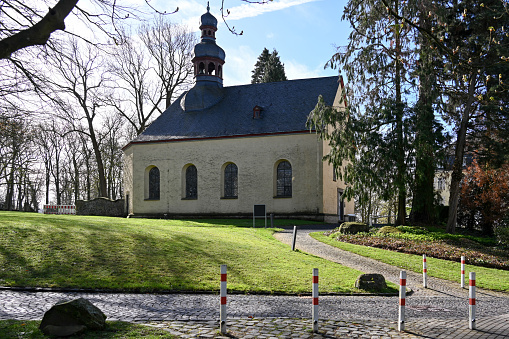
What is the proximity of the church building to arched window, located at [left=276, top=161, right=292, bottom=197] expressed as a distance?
72 millimetres

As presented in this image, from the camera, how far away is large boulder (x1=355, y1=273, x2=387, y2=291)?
1099cm

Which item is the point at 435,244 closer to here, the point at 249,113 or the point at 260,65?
the point at 249,113

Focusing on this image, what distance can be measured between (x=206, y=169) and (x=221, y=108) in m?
5.40

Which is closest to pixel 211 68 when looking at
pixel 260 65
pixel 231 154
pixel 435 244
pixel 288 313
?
pixel 231 154

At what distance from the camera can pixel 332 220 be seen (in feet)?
109

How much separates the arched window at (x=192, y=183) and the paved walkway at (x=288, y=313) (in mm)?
25482

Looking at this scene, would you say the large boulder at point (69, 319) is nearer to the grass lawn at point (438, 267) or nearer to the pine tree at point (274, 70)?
the grass lawn at point (438, 267)

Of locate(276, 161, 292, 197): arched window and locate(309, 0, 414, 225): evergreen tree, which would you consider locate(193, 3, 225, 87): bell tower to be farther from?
locate(309, 0, 414, 225): evergreen tree

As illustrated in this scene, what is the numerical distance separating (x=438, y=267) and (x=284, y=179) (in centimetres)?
1828

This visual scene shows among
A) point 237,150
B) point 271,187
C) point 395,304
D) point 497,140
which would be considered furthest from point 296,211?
point 395,304

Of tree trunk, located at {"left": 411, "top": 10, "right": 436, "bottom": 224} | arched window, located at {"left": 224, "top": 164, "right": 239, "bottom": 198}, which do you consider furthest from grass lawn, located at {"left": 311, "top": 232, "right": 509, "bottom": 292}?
arched window, located at {"left": 224, "top": 164, "right": 239, "bottom": 198}

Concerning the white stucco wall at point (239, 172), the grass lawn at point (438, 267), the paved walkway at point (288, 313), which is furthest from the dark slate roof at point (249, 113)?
the paved walkway at point (288, 313)

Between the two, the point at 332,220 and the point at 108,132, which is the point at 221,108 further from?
the point at 108,132

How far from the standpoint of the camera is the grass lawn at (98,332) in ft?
18.9
